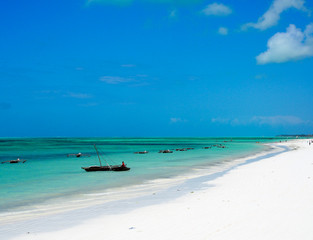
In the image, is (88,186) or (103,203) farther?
(88,186)

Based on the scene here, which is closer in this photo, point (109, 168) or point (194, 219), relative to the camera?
point (194, 219)

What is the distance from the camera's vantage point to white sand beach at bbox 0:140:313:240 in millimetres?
7457

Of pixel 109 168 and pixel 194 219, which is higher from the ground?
pixel 194 219

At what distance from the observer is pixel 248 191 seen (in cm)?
1320

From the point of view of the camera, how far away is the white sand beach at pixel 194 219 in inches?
294

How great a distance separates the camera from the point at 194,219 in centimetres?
881

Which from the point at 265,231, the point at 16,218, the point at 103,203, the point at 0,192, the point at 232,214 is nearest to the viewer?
the point at 265,231

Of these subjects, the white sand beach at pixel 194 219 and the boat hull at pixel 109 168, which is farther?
the boat hull at pixel 109 168

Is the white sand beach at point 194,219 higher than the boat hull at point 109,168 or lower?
higher

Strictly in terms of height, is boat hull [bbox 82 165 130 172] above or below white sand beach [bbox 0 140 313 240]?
below

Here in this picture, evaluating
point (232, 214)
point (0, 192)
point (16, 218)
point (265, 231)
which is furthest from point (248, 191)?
point (0, 192)

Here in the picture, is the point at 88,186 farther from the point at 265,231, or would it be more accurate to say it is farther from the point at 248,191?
the point at 265,231

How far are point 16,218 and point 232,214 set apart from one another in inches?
311

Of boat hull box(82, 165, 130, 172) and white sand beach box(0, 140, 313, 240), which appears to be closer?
white sand beach box(0, 140, 313, 240)
